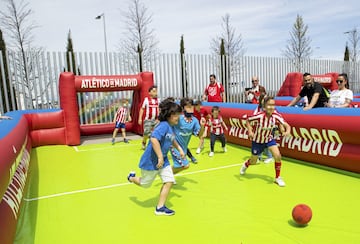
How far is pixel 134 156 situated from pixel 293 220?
14.3 ft

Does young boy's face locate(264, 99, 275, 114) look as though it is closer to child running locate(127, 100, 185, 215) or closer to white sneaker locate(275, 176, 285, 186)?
white sneaker locate(275, 176, 285, 186)

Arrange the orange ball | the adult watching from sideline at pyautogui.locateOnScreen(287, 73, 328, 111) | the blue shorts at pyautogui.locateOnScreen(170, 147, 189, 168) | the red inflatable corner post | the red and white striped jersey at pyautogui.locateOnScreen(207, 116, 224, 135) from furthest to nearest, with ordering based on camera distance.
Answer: the red inflatable corner post < the red and white striped jersey at pyautogui.locateOnScreen(207, 116, 224, 135) < the adult watching from sideline at pyautogui.locateOnScreen(287, 73, 328, 111) < the blue shorts at pyautogui.locateOnScreen(170, 147, 189, 168) < the orange ball

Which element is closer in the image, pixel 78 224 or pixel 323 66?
pixel 78 224

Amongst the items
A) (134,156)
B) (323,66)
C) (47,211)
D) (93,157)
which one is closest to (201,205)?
(47,211)

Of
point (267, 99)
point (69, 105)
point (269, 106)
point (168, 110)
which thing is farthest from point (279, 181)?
→ point (69, 105)

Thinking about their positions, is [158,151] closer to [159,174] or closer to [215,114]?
[159,174]

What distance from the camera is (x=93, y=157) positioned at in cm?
693

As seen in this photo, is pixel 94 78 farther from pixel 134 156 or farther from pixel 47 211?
pixel 47 211

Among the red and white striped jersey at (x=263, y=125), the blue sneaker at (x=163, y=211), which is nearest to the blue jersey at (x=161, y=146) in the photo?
the blue sneaker at (x=163, y=211)

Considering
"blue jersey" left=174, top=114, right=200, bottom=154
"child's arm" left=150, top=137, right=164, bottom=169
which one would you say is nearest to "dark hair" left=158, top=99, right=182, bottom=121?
"child's arm" left=150, top=137, right=164, bottom=169

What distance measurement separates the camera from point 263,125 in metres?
4.45

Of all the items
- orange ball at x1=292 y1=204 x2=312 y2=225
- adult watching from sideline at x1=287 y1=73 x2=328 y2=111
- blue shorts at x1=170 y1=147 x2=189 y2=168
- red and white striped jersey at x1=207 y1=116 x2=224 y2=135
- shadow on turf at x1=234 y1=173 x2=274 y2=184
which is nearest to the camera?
orange ball at x1=292 y1=204 x2=312 y2=225

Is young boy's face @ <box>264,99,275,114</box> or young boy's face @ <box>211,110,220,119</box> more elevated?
young boy's face @ <box>264,99,275,114</box>

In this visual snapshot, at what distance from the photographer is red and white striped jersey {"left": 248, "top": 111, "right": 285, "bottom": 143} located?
4441 millimetres
